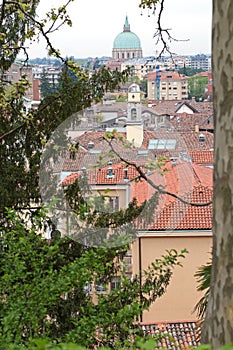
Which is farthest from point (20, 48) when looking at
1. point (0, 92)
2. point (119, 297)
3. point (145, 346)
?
point (145, 346)

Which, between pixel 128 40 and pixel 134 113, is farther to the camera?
pixel 128 40

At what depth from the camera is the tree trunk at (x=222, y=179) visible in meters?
2.96

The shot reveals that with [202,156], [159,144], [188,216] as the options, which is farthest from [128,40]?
[159,144]

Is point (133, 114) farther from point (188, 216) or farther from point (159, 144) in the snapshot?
point (188, 216)

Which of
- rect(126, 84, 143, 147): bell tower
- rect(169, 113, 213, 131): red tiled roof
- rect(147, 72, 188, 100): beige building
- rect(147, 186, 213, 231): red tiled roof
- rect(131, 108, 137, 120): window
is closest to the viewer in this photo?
rect(126, 84, 143, 147): bell tower

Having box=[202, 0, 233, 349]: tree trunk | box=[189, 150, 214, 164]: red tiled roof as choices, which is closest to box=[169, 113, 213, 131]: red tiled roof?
box=[189, 150, 214, 164]: red tiled roof

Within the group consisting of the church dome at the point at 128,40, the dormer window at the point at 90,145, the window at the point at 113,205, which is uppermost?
the church dome at the point at 128,40

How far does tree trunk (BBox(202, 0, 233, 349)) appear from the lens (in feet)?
9.71

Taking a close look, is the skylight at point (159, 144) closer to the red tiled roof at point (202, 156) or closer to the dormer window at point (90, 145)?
the dormer window at point (90, 145)

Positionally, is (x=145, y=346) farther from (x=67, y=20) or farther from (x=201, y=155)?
(x=201, y=155)

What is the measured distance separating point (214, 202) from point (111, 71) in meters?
5.77

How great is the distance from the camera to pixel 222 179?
9.84 feet

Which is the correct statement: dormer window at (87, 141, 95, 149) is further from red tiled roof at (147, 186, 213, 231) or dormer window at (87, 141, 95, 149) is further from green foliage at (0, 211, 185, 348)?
red tiled roof at (147, 186, 213, 231)

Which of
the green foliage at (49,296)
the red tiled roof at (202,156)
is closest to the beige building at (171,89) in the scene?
the red tiled roof at (202,156)
